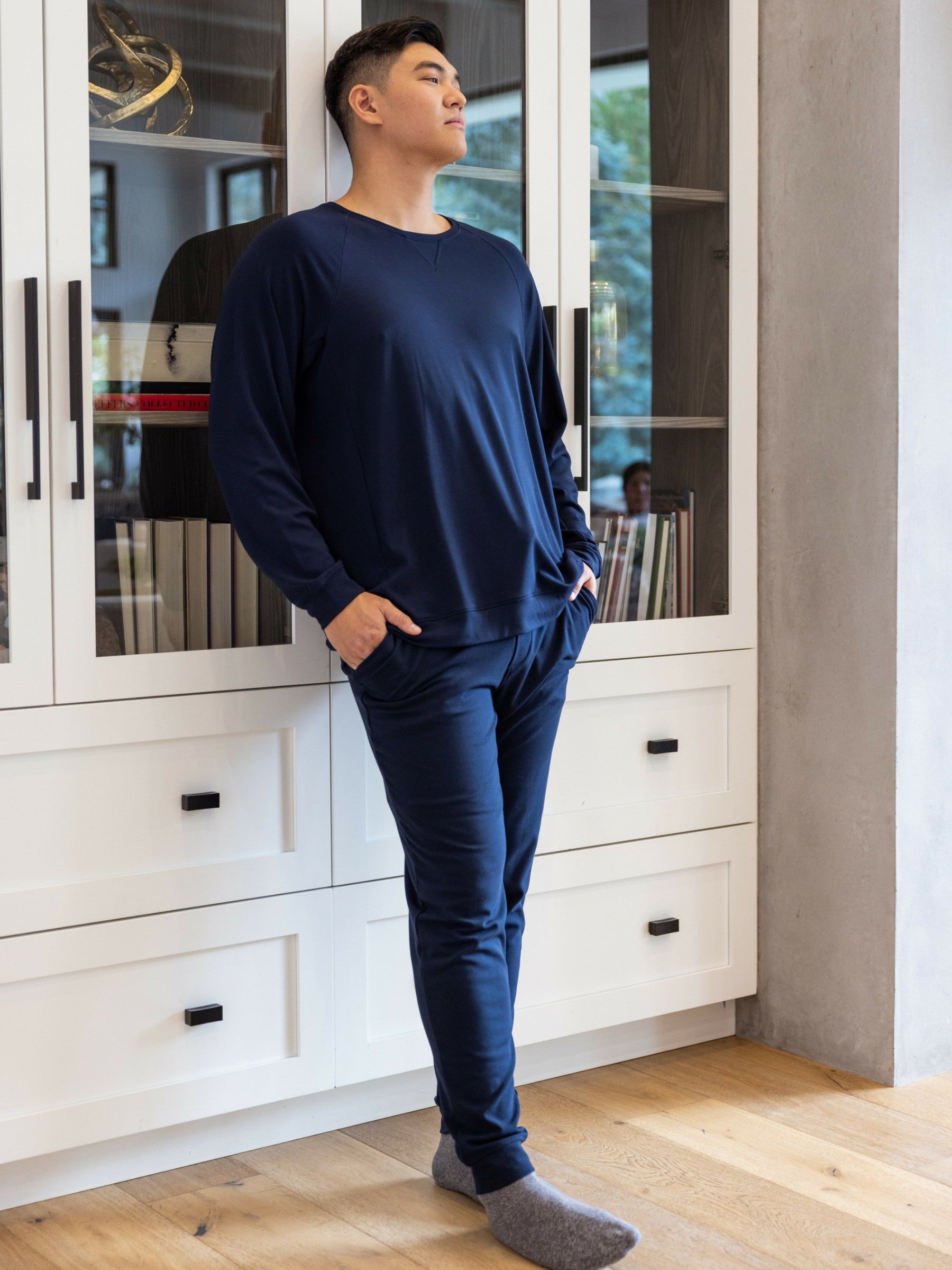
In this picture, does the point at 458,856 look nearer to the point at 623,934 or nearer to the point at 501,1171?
the point at 501,1171

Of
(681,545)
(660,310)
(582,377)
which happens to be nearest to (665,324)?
(660,310)

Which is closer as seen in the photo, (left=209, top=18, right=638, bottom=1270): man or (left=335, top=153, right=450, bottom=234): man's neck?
(left=209, top=18, right=638, bottom=1270): man

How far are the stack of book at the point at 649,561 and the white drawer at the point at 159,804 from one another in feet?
1.96

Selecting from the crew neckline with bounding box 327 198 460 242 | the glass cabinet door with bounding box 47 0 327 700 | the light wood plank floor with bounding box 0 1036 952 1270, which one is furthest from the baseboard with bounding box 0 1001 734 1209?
the crew neckline with bounding box 327 198 460 242

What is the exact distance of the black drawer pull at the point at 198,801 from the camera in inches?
75.5

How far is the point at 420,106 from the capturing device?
190cm

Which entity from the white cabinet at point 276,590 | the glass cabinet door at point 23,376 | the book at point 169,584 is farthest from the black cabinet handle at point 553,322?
the glass cabinet door at point 23,376

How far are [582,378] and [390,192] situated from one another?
0.48 metres

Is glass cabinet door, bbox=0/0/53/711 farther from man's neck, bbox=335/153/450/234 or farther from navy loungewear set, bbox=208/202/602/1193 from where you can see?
man's neck, bbox=335/153/450/234

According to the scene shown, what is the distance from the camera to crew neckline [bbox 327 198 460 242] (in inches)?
74.5

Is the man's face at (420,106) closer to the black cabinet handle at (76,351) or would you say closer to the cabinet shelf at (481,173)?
the cabinet shelf at (481,173)

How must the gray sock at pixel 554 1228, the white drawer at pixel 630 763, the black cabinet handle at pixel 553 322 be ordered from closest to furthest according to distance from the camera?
the gray sock at pixel 554 1228, the white drawer at pixel 630 763, the black cabinet handle at pixel 553 322

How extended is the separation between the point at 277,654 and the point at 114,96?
0.80 m

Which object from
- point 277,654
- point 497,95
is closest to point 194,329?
point 277,654
